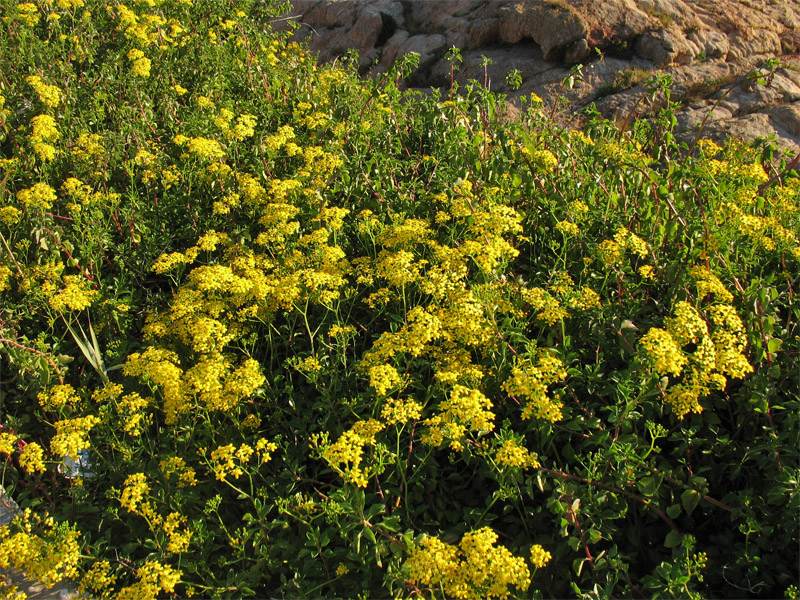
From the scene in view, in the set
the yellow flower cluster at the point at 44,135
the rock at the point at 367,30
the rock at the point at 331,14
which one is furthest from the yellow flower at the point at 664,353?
the rock at the point at 331,14

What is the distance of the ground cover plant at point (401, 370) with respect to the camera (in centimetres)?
241

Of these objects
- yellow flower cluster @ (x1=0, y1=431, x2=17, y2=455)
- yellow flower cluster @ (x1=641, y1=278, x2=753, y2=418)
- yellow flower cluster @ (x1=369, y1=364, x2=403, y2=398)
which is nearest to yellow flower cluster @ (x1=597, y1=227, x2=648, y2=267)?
yellow flower cluster @ (x1=641, y1=278, x2=753, y2=418)

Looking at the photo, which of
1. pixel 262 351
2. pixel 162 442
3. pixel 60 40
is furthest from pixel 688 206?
pixel 60 40

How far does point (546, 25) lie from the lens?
8.30 m

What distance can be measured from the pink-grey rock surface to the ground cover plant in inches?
124

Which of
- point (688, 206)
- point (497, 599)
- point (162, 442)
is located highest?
point (688, 206)

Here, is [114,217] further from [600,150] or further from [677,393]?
[677,393]

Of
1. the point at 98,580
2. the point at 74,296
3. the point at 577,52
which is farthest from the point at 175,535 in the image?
the point at 577,52

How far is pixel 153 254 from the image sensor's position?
13.0 ft

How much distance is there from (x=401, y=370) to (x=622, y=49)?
23.1ft

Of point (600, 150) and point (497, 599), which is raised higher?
point (600, 150)

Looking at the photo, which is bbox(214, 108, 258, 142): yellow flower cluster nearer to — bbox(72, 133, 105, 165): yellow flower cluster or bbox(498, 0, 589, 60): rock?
bbox(72, 133, 105, 165): yellow flower cluster

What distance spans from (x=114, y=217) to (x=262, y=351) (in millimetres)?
1493

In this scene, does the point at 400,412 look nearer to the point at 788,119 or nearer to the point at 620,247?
the point at 620,247
